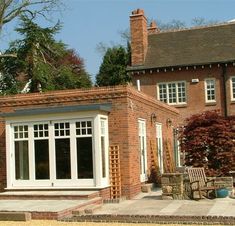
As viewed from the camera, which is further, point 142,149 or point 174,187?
point 142,149

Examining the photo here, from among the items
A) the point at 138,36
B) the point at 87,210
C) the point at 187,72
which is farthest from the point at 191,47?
the point at 87,210

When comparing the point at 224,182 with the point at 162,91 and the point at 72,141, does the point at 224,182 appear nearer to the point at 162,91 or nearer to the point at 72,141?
the point at 72,141

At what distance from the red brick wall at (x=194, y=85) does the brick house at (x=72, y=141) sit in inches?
703

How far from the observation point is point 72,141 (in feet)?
52.4

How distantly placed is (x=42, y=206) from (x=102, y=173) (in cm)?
296

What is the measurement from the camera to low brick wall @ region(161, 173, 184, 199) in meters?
15.7

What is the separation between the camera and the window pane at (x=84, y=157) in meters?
15.9

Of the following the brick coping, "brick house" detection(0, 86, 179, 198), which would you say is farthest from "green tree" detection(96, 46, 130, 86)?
"brick house" detection(0, 86, 179, 198)

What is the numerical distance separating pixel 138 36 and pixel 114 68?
11.9 meters

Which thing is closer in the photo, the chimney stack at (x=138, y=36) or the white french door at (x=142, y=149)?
the white french door at (x=142, y=149)

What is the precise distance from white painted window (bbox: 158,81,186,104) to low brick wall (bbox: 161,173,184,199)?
1971 cm

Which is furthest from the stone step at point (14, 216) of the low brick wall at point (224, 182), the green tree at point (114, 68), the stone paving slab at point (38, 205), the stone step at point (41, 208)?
the green tree at point (114, 68)

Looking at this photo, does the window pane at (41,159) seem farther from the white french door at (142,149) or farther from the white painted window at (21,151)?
the white french door at (142,149)

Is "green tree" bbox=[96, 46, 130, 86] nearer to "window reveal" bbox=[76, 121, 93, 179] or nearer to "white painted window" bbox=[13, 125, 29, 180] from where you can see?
"white painted window" bbox=[13, 125, 29, 180]
